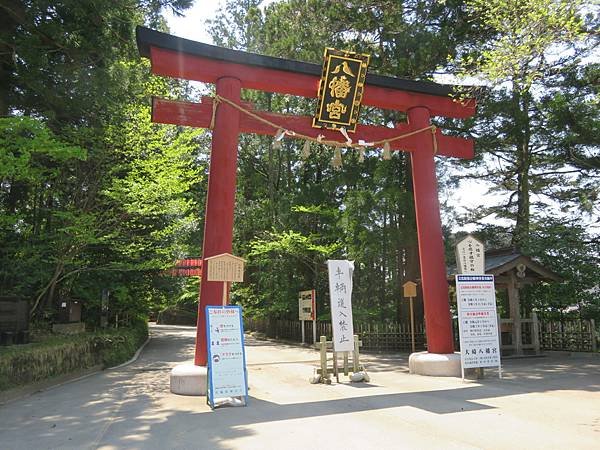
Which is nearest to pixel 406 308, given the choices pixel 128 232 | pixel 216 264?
pixel 128 232

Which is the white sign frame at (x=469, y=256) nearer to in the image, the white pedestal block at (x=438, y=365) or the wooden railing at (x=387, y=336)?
the white pedestal block at (x=438, y=365)

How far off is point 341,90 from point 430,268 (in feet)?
13.8

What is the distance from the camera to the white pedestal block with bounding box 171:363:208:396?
746 cm

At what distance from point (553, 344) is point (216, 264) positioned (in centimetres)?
1254

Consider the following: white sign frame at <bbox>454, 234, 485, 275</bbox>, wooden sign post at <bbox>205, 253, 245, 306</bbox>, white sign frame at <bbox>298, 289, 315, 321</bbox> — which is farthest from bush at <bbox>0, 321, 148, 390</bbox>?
white sign frame at <bbox>454, 234, 485, 275</bbox>

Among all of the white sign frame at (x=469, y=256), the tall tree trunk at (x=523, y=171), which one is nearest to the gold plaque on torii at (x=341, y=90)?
the white sign frame at (x=469, y=256)

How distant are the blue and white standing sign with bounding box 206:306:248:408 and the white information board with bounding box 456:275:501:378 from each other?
166 inches

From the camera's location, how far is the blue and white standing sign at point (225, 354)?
6.62 metres

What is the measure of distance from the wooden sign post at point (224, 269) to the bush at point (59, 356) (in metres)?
4.45

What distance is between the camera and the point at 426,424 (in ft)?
18.1

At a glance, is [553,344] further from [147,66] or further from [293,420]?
[147,66]

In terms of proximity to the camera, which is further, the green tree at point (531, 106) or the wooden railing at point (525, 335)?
the wooden railing at point (525, 335)

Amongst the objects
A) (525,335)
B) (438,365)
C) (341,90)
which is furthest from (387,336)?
(341,90)

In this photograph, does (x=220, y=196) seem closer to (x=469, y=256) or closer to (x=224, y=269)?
(x=224, y=269)
